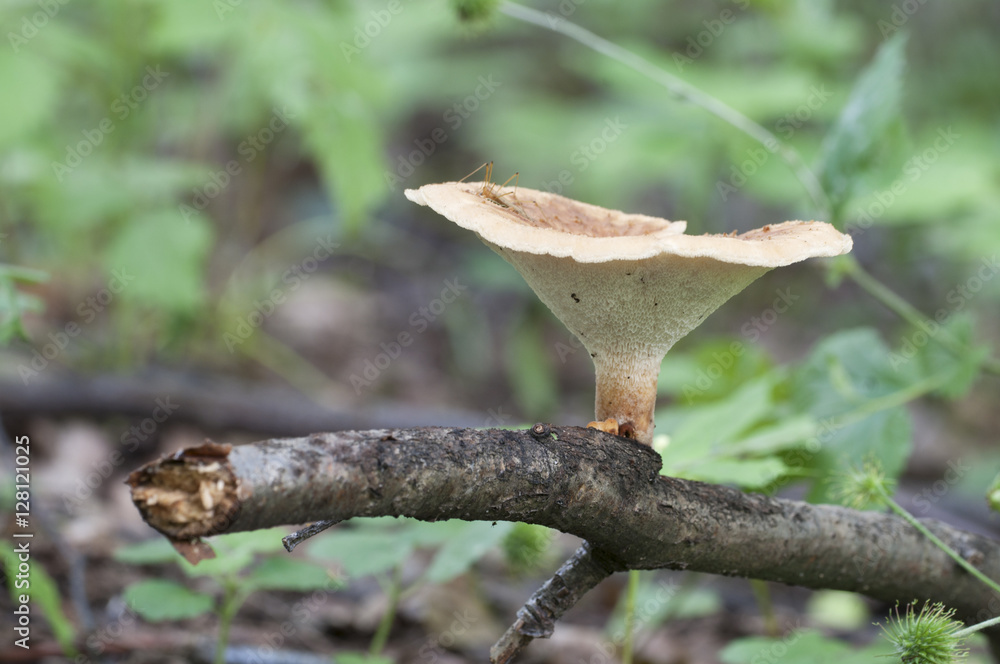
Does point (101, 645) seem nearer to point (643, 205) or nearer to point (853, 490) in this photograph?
point (853, 490)

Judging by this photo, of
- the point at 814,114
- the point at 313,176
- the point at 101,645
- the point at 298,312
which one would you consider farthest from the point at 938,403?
the point at 313,176

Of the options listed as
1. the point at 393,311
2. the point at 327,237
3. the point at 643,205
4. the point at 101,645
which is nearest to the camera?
the point at 101,645


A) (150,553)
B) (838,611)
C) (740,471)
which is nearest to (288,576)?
(150,553)

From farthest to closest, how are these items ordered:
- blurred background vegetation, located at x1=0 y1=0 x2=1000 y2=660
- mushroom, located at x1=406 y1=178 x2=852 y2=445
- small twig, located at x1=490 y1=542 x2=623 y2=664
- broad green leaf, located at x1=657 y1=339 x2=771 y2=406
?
broad green leaf, located at x1=657 y1=339 x2=771 y2=406
blurred background vegetation, located at x1=0 y1=0 x2=1000 y2=660
small twig, located at x1=490 y1=542 x2=623 y2=664
mushroom, located at x1=406 y1=178 x2=852 y2=445

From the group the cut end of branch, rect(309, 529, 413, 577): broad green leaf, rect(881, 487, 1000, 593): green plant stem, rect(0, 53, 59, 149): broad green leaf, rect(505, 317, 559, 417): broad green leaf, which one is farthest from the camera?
rect(505, 317, 559, 417): broad green leaf

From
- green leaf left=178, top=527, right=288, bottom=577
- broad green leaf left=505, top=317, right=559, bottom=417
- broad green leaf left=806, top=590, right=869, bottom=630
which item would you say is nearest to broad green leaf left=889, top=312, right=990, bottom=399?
broad green leaf left=806, top=590, right=869, bottom=630

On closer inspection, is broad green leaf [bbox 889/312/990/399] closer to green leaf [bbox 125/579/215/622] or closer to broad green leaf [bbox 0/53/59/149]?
green leaf [bbox 125/579/215/622]
